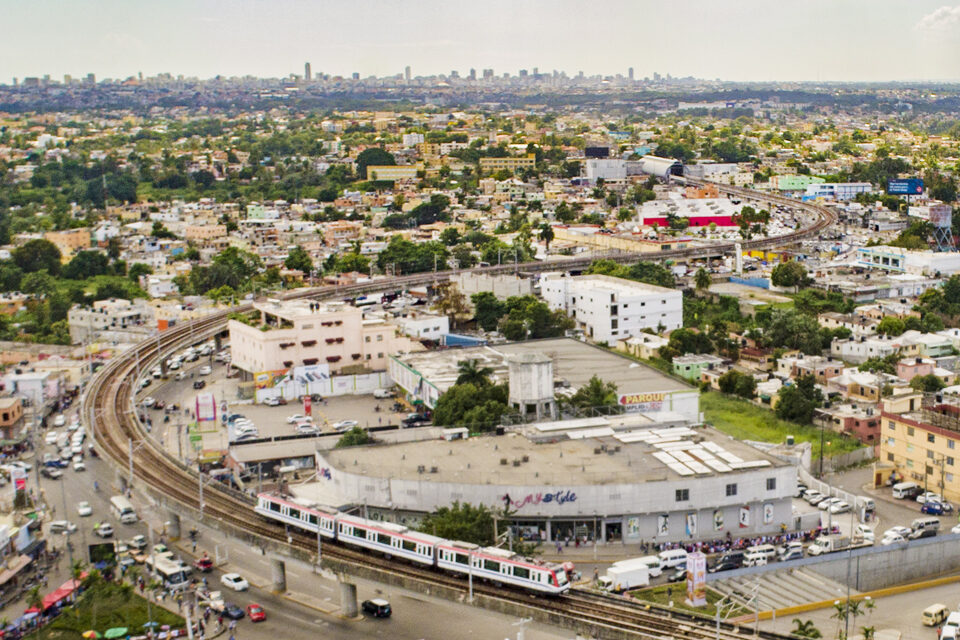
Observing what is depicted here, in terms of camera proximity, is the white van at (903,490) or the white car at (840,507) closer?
the white car at (840,507)

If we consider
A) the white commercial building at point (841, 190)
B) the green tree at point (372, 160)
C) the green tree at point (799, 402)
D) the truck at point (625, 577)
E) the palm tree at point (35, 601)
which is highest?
the green tree at point (372, 160)

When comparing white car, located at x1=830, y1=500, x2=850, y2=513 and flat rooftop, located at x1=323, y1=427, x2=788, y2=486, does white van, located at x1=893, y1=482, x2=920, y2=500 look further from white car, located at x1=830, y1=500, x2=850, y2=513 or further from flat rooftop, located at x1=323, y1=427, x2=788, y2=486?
flat rooftop, located at x1=323, y1=427, x2=788, y2=486

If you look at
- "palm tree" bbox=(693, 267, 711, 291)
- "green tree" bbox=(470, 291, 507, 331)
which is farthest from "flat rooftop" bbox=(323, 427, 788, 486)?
"palm tree" bbox=(693, 267, 711, 291)

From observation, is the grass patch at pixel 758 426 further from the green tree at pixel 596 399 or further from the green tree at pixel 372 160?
the green tree at pixel 372 160

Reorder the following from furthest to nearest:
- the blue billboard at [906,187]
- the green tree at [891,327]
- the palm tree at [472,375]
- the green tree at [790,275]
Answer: the blue billboard at [906,187]
the green tree at [790,275]
the green tree at [891,327]
the palm tree at [472,375]

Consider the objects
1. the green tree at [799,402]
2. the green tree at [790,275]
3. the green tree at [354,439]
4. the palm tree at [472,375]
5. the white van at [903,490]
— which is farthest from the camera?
the green tree at [790,275]

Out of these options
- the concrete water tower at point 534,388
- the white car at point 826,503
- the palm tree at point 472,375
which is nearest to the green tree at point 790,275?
the palm tree at point 472,375
